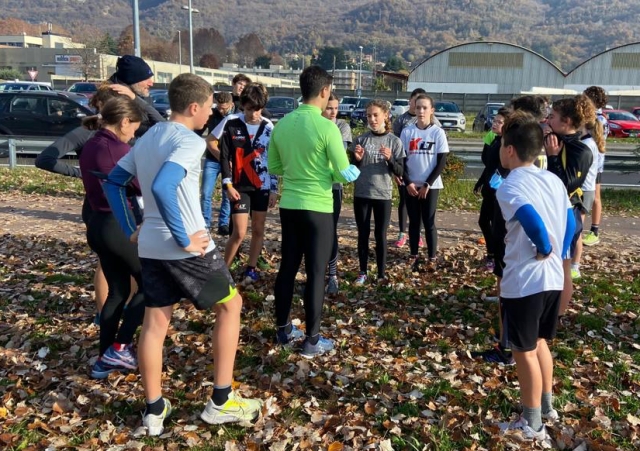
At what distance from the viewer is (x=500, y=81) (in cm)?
6906

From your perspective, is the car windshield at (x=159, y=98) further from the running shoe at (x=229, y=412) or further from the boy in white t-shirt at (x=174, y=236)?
the running shoe at (x=229, y=412)

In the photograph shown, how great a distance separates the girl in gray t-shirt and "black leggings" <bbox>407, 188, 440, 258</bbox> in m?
0.73

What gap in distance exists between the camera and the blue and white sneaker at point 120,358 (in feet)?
14.4

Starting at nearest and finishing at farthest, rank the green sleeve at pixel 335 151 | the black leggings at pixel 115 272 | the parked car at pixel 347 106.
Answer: the black leggings at pixel 115 272 → the green sleeve at pixel 335 151 → the parked car at pixel 347 106

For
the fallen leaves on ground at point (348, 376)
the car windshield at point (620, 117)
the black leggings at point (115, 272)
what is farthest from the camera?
the car windshield at point (620, 117)

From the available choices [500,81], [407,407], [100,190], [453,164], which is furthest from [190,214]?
[500,81]

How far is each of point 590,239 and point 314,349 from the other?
5.53 meters

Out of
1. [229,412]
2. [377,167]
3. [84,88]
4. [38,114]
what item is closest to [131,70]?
[377,167]

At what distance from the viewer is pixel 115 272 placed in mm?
4301

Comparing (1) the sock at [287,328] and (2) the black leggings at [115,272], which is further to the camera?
(1) the sock at [287,328]

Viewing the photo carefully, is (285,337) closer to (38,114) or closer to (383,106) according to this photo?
(383,106)

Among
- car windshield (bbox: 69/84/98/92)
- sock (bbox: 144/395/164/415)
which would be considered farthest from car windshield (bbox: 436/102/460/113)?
sock (bbox: 144/395/164/415)

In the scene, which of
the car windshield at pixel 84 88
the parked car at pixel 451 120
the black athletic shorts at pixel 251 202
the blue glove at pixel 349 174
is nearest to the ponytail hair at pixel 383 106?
the black athletic shorts at pixel 251 202

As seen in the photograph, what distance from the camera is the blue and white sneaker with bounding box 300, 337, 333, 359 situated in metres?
4.78
